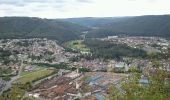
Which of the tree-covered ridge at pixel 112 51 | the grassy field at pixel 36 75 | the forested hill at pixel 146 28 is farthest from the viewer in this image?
the forested hill at pixel 146 28

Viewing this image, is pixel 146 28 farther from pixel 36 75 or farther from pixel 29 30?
pixel 36 75

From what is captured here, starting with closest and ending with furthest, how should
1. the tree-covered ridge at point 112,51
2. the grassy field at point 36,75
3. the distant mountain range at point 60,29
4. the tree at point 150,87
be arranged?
the tree at point 150,87, the grassy field at point 36,75, the tree-covered ridge at point 112,51, the distant mountain range at point 60,29

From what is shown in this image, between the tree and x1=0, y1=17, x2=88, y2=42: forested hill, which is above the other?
the tree

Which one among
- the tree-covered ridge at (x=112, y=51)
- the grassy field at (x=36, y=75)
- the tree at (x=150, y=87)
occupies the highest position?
the tree at (x=150, y=87)

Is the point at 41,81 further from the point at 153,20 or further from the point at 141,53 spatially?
the point at 153,20

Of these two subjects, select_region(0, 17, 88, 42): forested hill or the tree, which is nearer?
the tree

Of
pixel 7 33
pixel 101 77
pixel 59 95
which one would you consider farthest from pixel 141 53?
pixel 7 33

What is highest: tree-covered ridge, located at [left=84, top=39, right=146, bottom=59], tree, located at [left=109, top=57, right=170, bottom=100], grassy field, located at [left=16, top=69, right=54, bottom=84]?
tree, located at [left=109, top=57, right=170, bottom=100]

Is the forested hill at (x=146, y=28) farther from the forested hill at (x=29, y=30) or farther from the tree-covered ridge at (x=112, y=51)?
the tree-covered ridge at (x=112, y=51)

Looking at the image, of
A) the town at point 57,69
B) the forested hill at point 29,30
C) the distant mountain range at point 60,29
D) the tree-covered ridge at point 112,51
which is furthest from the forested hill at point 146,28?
the town at point 57,69

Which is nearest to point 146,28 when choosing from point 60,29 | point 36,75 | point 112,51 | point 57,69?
point 60,29

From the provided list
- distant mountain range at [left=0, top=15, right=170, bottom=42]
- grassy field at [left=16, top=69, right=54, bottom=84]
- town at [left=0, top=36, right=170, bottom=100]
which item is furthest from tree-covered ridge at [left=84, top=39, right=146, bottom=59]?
distant mountain range at [left=0, top=15, right=170, bottom=42]

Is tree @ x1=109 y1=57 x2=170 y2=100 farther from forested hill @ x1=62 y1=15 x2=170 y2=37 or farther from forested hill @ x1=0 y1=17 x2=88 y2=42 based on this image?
forested hill @ x1=62 y1=15 x2=170 y2=37
